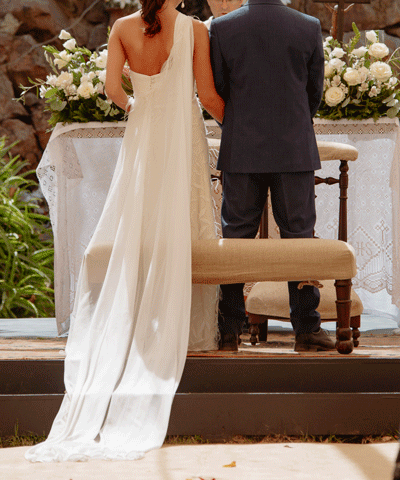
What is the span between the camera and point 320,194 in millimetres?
4199

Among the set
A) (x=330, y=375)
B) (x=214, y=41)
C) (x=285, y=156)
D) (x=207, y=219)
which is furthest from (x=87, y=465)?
(x=214, y=41)

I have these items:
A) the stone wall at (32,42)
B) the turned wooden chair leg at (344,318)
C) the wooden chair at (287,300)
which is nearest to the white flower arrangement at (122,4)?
the stone wall at (32,42)

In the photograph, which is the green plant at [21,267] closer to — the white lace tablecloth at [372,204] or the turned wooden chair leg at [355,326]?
the white lace tablecloth at [372,204]

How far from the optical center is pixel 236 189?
302 centimetres

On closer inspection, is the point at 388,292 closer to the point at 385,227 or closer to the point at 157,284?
the point at 385,227

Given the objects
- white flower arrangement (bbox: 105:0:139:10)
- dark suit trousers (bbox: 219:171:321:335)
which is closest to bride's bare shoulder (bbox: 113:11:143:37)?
dark suit trousers (bbox: 219:171:321:335)

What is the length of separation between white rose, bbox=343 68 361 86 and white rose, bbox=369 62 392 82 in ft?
0.31

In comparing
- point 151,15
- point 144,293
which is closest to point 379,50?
point 151,15

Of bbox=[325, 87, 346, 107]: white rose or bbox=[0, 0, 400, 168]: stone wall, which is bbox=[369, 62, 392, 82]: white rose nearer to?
bbox=[325, 87, 346, 107]: white rose

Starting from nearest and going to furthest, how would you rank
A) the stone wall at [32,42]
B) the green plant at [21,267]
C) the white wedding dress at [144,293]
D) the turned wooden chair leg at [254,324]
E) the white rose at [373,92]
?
the white wedding dress at [144,293], the turned wooden chair leg at [254,324], the white rose at [373,92], the green plant at [21,267], the stone wall at [32,42]

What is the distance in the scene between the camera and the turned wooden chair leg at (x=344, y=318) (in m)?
2.83

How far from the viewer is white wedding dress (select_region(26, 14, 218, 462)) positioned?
2381 millimetres

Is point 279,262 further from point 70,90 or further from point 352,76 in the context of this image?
point 70,90

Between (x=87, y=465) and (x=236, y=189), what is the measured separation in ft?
4.67
